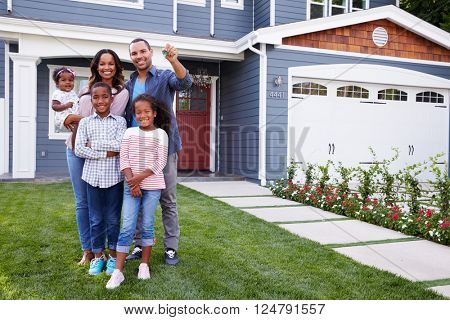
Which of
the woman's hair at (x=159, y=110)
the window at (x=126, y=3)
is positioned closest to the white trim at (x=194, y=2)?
the window at (x=126, y=3)

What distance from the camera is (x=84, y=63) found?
867 cm

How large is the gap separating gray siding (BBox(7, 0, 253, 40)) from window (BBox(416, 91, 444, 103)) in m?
4.21

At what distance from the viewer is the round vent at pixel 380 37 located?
8.41m

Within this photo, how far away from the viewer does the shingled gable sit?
778cm

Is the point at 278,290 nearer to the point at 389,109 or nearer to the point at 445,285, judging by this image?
the point at 445,285

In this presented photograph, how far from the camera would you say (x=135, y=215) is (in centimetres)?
260

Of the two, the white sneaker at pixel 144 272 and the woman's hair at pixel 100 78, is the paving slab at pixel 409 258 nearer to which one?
the white sneaker at pixel 144 272

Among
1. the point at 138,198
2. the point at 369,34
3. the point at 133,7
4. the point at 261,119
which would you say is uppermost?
the point at 133,7

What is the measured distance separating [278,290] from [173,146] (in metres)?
1.19

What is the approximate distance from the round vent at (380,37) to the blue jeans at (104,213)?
7377 mm

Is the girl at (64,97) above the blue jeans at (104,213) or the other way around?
above

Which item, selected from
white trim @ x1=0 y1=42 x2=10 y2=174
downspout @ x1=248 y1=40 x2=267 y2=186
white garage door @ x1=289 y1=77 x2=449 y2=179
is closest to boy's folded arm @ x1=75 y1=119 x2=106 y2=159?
downspout @ x1=248 y1=40 x2=267 y2=186

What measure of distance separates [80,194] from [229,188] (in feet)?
15.1

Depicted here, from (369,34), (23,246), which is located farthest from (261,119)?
(23,246)
